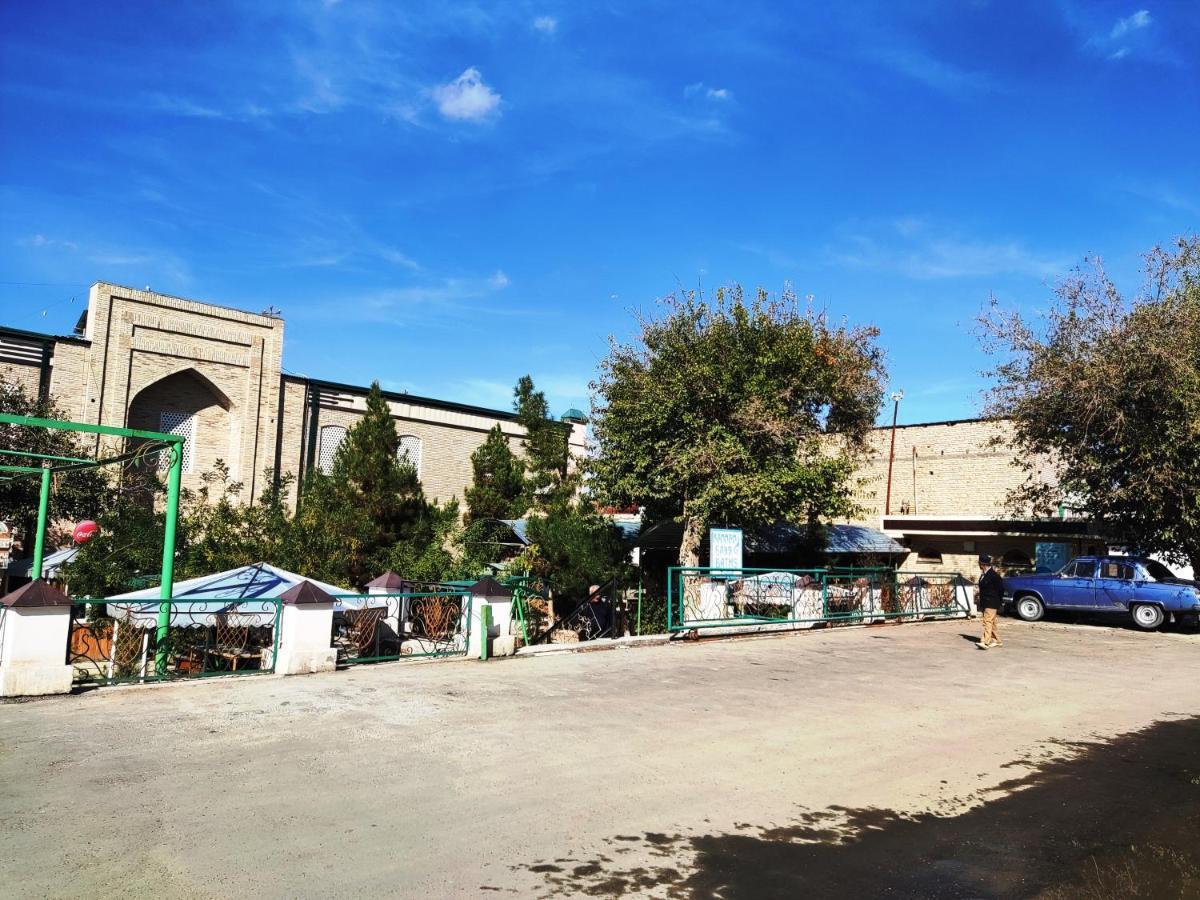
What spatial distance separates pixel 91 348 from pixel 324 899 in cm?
2433

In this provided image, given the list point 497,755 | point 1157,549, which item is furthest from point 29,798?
point 1157,549

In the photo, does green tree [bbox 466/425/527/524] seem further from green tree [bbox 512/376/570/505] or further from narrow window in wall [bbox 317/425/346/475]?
narrow window in wall [bbox 317/425/346/475]

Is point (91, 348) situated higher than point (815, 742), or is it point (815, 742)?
point (91, 348)

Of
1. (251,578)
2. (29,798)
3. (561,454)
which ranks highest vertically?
(561,454)

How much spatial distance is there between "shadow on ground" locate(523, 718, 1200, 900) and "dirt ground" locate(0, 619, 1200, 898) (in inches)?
0.8

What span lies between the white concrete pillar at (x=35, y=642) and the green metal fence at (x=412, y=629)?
429 centimetres

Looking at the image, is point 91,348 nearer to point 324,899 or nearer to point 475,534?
point 475,534

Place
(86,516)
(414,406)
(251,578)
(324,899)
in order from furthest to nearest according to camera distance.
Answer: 1. (414,406)
2. (86,516)
3. (251,578)
4. (324,899)

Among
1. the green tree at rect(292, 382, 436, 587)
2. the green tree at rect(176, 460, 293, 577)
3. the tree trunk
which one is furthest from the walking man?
the green tree at rect(292, 382, 436, 587)

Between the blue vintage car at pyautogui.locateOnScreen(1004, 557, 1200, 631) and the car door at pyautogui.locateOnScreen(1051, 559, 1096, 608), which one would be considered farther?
the car door at pyautogui.locateOnScreen(1051, 559, 1096, 608)

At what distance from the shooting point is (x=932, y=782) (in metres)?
6.75

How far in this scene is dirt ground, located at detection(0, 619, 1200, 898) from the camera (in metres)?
4.74

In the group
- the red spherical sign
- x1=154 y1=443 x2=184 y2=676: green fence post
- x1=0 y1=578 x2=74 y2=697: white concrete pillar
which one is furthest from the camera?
the red spherical sign

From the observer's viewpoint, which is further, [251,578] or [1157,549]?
[1157,549]
